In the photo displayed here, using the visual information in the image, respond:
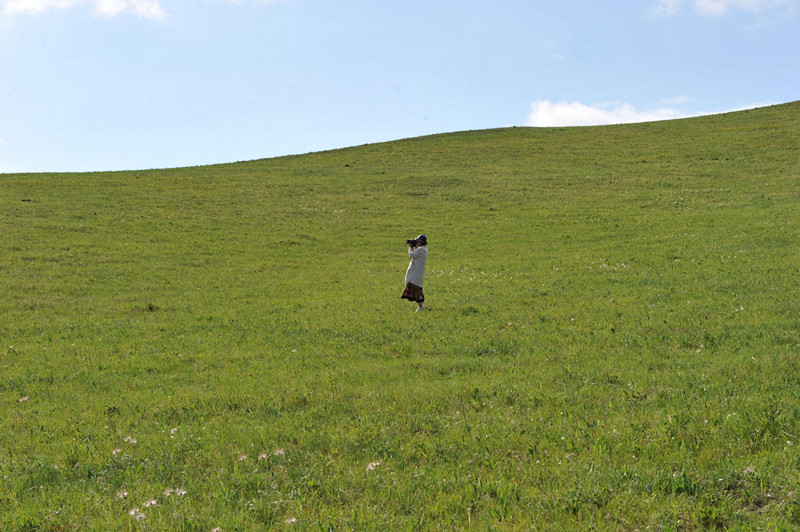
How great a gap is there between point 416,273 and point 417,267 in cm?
22

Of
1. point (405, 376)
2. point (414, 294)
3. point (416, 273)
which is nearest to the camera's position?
point (405, 376)

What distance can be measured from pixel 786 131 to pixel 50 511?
75621 millimetres

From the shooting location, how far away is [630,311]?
1476 cm

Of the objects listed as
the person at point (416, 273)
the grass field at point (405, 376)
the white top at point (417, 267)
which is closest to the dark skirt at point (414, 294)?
the person at point (416, 273)

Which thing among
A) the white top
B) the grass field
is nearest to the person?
the white top

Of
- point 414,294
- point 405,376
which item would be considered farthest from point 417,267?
point 405,376

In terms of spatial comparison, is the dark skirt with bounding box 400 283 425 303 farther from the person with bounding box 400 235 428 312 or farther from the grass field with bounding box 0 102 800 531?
the grass field with bounding box 0 102 800 531

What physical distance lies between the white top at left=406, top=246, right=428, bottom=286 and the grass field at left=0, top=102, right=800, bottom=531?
0.98 meters

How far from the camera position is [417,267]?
17.9 meters

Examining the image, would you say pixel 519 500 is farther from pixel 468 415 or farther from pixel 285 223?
pixel 285 223

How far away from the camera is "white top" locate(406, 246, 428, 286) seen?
1783 cm

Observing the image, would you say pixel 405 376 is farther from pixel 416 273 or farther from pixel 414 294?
pixel 416 273

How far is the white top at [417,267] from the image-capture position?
1783 cm

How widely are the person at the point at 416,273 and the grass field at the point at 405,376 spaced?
1.57ft
